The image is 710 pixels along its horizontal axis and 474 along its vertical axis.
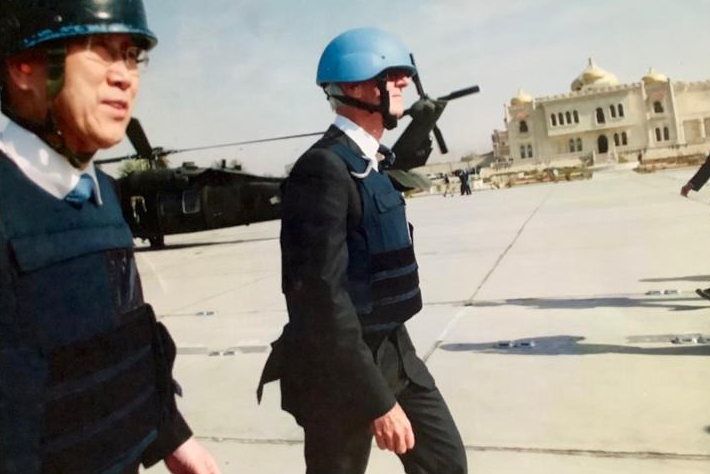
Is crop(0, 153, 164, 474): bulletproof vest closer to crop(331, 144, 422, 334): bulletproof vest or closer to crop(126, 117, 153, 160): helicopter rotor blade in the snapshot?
crop(126, 117, 153, 160): helicopter rotor blade

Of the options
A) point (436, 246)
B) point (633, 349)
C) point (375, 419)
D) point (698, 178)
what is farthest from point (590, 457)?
point (436, 246)

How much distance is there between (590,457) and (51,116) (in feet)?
8.85

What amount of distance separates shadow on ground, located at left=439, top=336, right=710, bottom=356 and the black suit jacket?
9.11ft

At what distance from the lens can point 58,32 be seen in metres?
1.22

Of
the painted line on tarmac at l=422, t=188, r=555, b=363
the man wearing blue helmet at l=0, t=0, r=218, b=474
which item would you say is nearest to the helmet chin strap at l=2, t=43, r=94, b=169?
the man wearing blue helmet at l=0, t=0, r=218, b=474

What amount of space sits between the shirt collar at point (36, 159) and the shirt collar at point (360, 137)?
1.10 meters

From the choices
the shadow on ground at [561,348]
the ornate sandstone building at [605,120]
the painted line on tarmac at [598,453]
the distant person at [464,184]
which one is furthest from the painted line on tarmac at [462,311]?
the ornate sandstone building at [605,120]

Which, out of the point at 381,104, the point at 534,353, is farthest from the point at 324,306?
the point at 534,353

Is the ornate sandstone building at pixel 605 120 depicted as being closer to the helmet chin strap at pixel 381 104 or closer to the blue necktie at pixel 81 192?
the helmet chin strap at pixel 381 104

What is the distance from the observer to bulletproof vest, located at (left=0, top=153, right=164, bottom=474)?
110 cm

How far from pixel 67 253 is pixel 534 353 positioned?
13.0 ft

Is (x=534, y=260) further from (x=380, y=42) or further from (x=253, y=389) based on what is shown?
(x=380, y=42)

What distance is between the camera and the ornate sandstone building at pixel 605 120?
7931 centimetres

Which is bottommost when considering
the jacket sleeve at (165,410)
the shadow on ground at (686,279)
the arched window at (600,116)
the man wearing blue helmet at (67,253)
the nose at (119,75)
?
the shadow on ground at (686,279)
